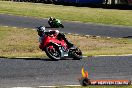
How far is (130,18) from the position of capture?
41438mm

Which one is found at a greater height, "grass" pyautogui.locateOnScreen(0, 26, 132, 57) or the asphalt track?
the asphalt track

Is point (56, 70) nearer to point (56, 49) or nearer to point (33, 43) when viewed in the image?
point (56, 49)

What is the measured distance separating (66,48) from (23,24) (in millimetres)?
17720

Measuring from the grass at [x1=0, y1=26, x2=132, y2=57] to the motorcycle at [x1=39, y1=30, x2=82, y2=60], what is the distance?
432 centimetres

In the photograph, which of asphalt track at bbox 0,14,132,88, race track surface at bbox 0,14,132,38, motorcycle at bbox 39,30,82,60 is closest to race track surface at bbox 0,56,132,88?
asphalt track at bbox 0,14,132,88

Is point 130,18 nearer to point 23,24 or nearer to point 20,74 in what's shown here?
point 23,24

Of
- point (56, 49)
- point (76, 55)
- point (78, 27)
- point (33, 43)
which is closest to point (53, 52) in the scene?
point (56, 49)

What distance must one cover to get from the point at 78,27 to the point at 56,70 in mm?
19358

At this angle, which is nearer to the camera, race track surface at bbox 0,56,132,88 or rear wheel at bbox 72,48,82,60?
race track surface at bbox 0,56,132,88

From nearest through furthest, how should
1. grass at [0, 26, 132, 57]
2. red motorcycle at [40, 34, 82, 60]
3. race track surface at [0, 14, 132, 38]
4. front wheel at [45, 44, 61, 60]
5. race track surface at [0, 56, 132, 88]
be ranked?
race track surface at [0, 56, 132, 88]
front wheel at [45, 44, 61, 60]
red motorcycle at [40, 34, 82, 60]
grass at [0, 26, 132, 57]
race track surface at [0, 14, 132, 38]

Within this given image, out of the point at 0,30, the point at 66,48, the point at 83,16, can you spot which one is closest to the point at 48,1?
the point at 83,16

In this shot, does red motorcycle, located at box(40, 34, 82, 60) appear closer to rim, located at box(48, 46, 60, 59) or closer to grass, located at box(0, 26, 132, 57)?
rim, located at box(48, 46, 60, 59)

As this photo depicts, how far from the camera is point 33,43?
24953 millimetres

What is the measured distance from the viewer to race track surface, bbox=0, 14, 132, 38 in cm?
3054
